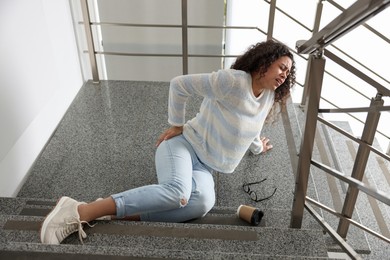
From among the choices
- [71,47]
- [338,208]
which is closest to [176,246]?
[338,208]

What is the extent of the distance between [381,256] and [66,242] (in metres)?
1.49

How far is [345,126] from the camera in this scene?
116 inches

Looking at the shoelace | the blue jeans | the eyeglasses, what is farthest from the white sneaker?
the eyeglasses

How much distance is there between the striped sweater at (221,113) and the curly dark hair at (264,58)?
0.16 ft

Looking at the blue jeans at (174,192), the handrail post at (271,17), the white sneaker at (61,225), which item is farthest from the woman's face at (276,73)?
the handrail post at (271,17)

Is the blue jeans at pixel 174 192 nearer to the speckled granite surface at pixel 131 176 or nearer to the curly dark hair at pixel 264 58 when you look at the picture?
the speckled granite surface at pixel 131 176

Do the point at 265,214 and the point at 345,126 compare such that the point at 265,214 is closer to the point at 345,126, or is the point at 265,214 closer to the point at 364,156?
the point at 364,156

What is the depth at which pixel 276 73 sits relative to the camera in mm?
1529

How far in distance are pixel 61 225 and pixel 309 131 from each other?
861mm

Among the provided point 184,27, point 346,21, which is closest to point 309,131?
point 346,21

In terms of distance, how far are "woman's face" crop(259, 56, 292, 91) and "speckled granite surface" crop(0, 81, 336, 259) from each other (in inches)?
22.7

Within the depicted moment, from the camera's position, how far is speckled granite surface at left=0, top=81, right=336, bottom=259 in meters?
1.20

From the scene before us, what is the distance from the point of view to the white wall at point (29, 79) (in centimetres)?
175

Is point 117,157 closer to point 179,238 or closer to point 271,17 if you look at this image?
point 179,238
